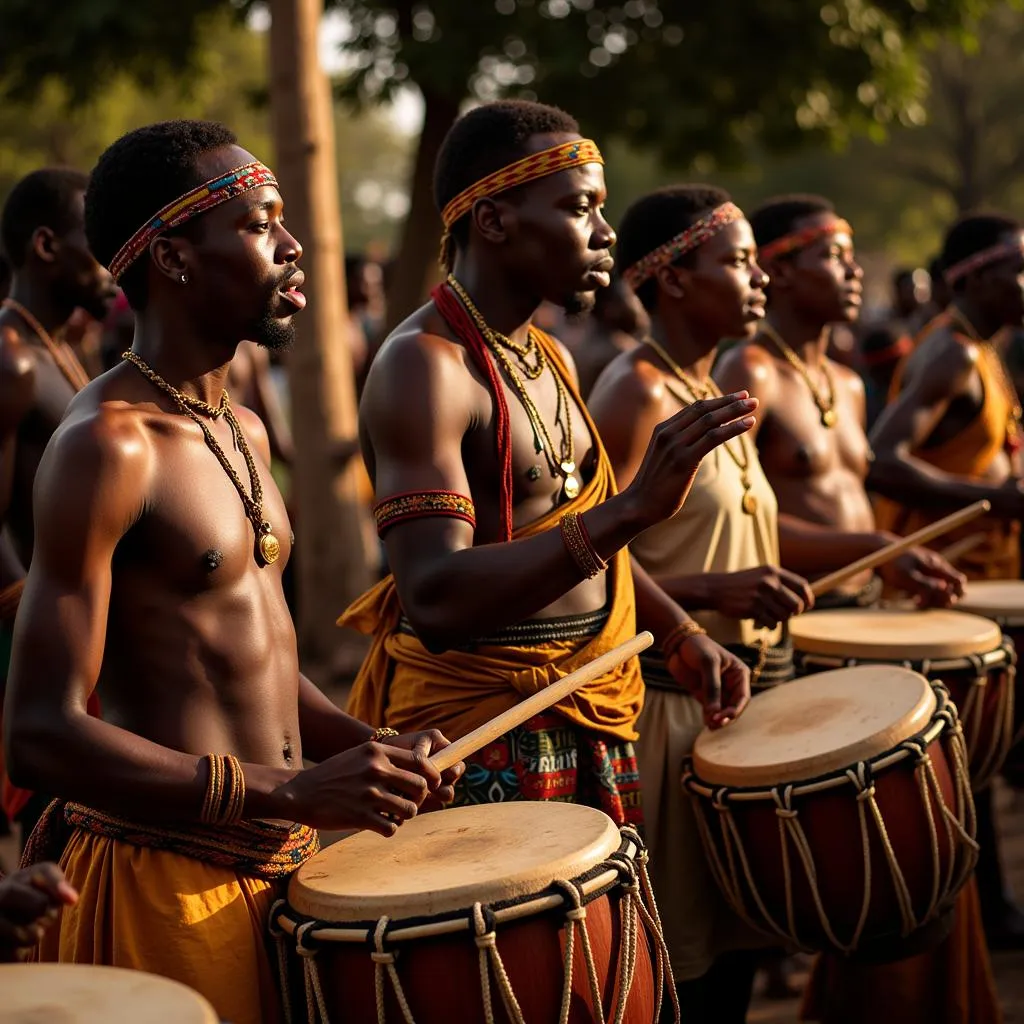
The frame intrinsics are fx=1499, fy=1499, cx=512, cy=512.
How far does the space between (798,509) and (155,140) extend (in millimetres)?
2965

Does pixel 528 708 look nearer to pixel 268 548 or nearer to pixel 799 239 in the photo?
pixel 268 548

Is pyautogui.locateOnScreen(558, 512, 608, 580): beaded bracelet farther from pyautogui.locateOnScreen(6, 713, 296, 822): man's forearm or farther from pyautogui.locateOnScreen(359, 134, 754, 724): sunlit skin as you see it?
pyautogui.locateOnScreen(6, 713, 296, 822): man's forearm

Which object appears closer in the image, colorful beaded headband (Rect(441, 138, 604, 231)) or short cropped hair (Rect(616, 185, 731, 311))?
colorful beaded headband (Rect(441, 138, 604, 231))

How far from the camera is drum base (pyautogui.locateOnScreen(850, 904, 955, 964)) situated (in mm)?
3834

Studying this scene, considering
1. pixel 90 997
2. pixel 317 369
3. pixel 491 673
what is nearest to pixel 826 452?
pixel 491 673

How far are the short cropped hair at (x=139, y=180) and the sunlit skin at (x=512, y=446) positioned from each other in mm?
722

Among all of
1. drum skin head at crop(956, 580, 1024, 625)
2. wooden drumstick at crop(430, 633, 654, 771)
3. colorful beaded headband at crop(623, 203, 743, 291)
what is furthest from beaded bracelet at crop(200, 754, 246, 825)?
drum skin head at crop(956, 580, 1024, 625)

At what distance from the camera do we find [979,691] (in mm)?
4539

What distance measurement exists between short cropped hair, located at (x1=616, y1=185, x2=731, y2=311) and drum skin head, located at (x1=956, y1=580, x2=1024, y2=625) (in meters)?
1.56

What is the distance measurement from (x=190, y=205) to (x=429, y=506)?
842 millimetres

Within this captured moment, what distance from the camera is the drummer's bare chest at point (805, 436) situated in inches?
206

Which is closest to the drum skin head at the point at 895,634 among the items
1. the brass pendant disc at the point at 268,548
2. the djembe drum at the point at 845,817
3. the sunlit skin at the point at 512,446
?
the djembe drum at the point at 845,817

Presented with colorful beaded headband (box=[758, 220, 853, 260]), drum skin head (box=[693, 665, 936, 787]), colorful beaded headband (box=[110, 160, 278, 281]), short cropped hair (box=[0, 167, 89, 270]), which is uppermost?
colorful beaded headband (box=[110, 160, 278, 281])

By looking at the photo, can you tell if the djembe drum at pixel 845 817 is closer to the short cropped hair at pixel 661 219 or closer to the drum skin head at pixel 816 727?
the drum skin head at pixel 816 727
